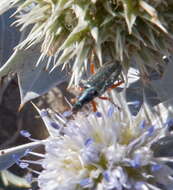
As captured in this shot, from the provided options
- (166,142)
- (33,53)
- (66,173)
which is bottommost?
(166,142)

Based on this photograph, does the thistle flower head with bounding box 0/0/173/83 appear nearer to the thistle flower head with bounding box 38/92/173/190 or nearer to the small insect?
the small insect

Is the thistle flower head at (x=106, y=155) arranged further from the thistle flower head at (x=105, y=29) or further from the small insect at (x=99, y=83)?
the thistle flower head at (x=105, y=29)

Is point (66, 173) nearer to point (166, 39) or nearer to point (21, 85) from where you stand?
point (21, 85)

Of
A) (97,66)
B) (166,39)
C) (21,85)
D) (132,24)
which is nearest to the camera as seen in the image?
(132,24)

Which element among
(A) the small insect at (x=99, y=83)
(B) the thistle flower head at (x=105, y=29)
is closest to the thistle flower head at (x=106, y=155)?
(A) the small insect at (x=99, y=83)

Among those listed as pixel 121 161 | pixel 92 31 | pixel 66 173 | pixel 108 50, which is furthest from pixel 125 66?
pixel 66 173

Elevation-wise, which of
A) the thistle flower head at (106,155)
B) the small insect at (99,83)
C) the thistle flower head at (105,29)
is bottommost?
the thistle flower head at (106,155)
